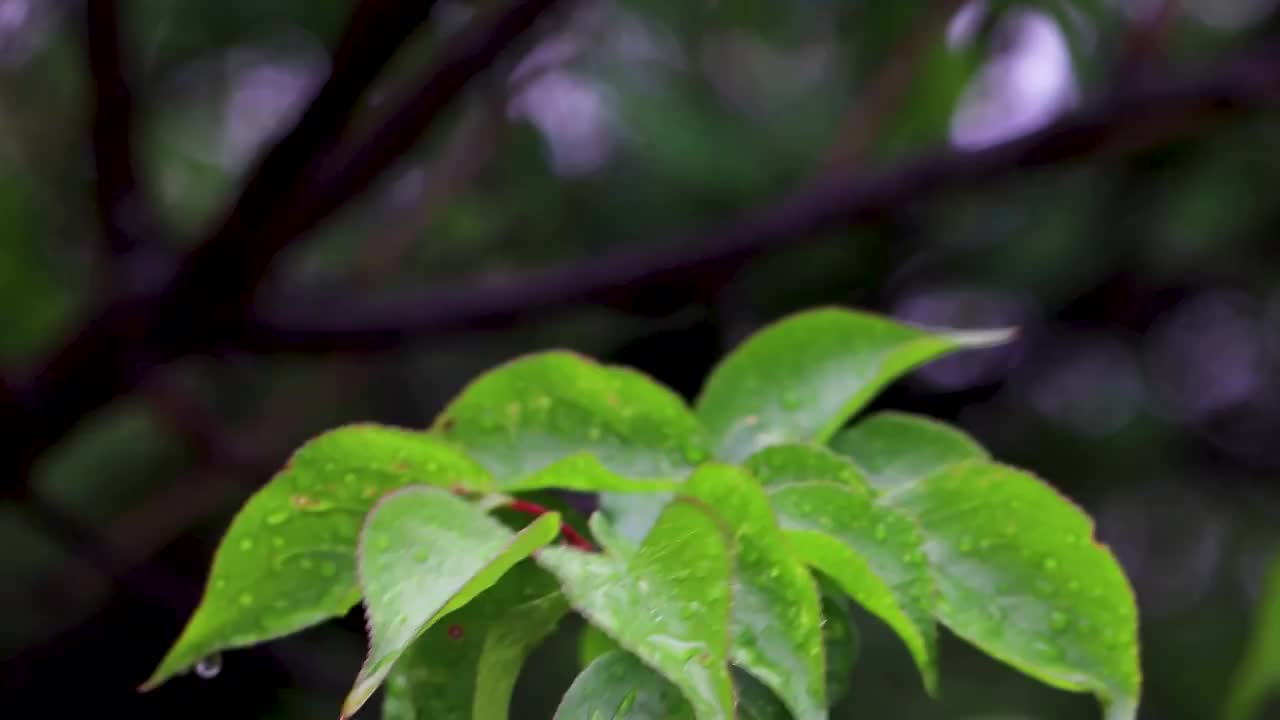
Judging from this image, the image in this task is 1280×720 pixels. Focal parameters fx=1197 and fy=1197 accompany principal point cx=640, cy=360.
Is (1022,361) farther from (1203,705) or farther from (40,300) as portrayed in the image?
→ (40,300)

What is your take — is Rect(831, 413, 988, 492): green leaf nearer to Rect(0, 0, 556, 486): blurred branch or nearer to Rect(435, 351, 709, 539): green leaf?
Rect(435, 351, 709, 539): green leaf

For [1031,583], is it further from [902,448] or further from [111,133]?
[111,133]

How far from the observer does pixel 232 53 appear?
1647mm

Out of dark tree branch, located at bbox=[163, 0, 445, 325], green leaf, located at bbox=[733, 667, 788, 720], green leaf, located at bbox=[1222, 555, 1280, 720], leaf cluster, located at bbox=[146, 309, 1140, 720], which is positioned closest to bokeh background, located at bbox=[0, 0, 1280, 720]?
dark tree branch, located at bbox=[163, 0, 445, 325]

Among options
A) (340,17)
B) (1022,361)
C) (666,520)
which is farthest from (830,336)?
(1022,361)

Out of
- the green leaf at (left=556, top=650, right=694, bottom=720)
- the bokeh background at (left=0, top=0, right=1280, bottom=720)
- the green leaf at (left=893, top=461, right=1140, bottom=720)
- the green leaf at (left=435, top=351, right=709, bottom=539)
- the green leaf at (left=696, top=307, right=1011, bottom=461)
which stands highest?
the green leaf at (left=435, top=351, right=709, bottom=539)

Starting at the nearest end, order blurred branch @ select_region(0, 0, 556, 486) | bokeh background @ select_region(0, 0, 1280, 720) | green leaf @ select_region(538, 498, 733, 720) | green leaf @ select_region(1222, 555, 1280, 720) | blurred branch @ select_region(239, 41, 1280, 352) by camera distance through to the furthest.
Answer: green leaf @ select_region(538, 498, 733, 720) → green leaf @ select_region(1222, 555, 1280, 720) → blurred branch @ select_region(0, 0, 556, 486) → blurred branch @ select_region(239, 41, 1280, 352) → bokeh background @ select_region(0, 0, 1280, 720)

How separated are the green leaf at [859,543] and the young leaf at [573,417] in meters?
0.06

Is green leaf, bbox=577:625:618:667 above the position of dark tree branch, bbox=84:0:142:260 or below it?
below

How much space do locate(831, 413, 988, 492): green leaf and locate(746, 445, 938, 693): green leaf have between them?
6 cm

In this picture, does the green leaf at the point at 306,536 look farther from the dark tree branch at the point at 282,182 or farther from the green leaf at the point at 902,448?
the dark tree branch at the point at 282,182

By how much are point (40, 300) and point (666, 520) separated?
141 centimetres

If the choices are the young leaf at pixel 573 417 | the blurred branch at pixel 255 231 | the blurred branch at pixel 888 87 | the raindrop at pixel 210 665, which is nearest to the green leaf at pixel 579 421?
the young leaf at pixel 573 417

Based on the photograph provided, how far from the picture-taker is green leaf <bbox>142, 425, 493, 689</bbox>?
1.35ft
